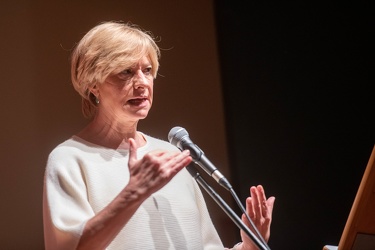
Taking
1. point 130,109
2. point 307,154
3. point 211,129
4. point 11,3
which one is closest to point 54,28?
point 11,3

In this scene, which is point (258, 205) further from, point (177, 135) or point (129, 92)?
point (129, 92)

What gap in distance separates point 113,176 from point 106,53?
328mm

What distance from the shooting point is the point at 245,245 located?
2.04m

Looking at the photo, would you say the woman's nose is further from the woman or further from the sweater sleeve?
the sweater sleeve

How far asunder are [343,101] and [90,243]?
5.43 feet

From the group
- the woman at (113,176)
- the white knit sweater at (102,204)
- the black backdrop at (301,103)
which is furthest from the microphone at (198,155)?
the black backdrop at (301,103)

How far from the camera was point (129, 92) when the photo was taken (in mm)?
1947

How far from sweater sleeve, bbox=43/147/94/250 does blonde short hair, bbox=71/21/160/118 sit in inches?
8.9

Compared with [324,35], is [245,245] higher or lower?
lower

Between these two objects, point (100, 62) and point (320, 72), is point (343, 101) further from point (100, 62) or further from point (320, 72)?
point (100, 62)

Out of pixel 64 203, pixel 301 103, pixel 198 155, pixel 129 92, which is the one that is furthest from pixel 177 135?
pixel 301 103

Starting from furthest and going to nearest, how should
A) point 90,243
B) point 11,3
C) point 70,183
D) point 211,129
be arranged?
1. point 211,129
2. point 11,3
3. point 70,183
4. point 90,243

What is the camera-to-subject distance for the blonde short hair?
193 cm

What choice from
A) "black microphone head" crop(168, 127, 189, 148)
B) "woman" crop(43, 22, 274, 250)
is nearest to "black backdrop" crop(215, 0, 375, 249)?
"woman" crop(43, 22, 274, 250)
